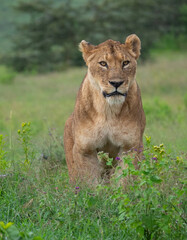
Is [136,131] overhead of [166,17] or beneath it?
overhead

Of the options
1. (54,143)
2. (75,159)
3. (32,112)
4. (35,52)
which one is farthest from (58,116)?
(35,52)

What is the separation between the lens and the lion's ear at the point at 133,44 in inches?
175

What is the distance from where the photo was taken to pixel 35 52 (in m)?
31.0

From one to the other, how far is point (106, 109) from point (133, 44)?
639 mm

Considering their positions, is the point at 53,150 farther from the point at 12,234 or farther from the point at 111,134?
the point at 12,234

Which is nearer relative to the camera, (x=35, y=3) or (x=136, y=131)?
(x=136, y=131)

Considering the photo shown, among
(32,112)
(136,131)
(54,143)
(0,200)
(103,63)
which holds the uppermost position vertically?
(103,63)

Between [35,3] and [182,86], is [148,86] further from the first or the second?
[35,3]

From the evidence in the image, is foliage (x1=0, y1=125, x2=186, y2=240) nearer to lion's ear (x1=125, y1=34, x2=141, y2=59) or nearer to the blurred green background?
lion's ear (x1=125, y1=34, x2=141, y2=59)

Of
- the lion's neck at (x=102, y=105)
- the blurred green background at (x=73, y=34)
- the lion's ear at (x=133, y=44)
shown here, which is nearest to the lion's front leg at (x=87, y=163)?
the lion's neck at (x=102, y=105)

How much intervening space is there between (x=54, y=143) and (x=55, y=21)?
2728 centimetres

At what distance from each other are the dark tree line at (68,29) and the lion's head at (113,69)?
24.6 metres

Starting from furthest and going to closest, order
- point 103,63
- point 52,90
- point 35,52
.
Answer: point 35,52 → point 52,90 → point 103,63

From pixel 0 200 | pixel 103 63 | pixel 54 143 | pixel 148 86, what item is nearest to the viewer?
pixel 0 200
